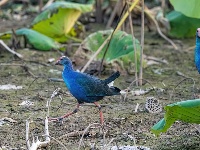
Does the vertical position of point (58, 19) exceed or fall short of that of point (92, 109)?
it falls short

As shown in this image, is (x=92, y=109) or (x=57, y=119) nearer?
(x=57, y=119)

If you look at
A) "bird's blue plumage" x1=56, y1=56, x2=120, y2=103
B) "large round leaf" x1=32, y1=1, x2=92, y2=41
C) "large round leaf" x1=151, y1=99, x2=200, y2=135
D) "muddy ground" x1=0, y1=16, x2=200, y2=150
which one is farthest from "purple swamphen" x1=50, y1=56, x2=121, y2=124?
"large round leaf" x1=32, y1=1, x2=92, y2=41

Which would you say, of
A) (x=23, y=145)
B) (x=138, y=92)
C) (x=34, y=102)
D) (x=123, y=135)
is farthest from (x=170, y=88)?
(x=23, y=145)

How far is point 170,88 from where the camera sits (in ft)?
19.8

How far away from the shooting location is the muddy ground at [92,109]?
4.09 metres

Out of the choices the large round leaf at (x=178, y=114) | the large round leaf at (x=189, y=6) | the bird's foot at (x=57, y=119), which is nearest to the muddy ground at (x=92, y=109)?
the bird's foot at (x=57, y=119)

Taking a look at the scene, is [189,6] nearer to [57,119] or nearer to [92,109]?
[92,109]

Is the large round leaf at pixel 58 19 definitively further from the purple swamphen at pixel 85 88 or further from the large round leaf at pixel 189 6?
the purple swamphen at pixel 85 88

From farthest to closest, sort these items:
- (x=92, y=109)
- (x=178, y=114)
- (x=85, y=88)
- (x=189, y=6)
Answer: (x=189, y=6)
(x=92, y=109)
(x=85, y=88)
(x=178, y=114)

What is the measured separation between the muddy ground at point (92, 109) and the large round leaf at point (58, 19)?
0.39 meters

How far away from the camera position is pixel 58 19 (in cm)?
788

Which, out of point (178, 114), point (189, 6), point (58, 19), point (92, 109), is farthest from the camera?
point (58, 19)

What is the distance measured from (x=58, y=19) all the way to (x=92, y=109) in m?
2.98

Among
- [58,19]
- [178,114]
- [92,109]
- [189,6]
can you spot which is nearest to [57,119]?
[92,109]
